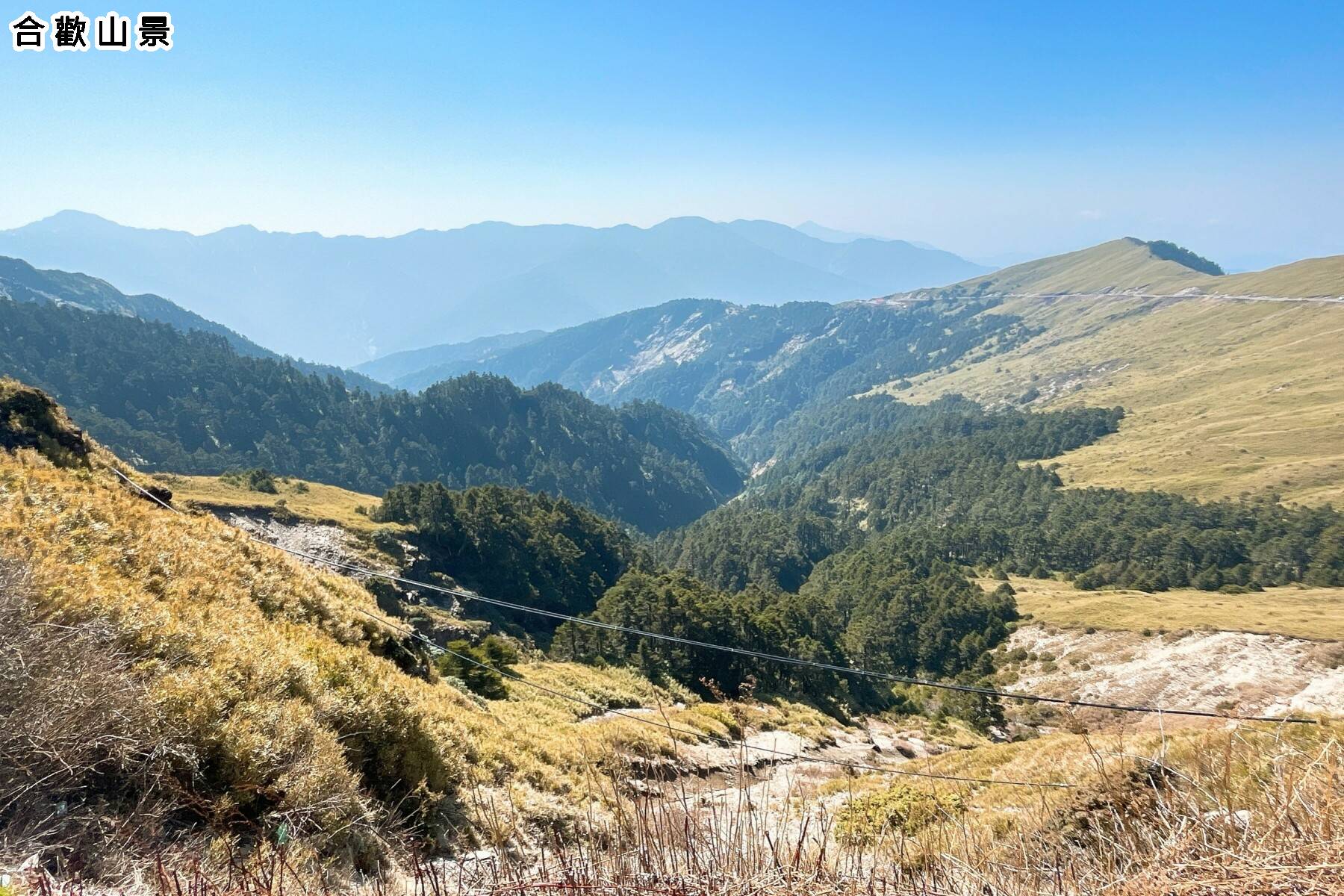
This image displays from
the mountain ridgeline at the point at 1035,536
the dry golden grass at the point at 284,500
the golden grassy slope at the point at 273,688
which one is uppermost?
the golden grassy slope at the point at 273,688

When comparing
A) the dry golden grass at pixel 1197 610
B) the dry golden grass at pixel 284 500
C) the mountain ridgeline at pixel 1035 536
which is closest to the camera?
the dry golden grass at pixel 284 500

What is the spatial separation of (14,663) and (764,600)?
77203mm

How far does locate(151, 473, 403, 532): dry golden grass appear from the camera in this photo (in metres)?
64.4

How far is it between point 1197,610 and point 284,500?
121430 millimetres

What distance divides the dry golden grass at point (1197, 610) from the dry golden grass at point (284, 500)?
9884 cm

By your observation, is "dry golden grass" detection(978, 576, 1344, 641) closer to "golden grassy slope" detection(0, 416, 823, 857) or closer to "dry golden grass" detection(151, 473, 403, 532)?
"golden grassy slope" detection(0, 416, 823, 857)

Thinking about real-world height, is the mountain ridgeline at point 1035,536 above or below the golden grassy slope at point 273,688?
below

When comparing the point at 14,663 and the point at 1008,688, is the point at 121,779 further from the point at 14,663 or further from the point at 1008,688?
the point at 1008,688

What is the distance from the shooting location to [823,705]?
50.5m

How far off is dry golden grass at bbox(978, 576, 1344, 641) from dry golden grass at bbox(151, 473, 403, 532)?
98.8m

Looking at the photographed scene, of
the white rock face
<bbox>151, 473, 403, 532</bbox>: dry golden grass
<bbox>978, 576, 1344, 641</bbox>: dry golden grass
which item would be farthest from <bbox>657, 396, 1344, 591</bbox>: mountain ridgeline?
<bbox>151, 473, 403, 532</bbox>: dry golden grass

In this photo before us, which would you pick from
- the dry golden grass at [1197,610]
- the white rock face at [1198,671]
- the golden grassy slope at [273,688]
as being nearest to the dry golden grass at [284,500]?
the golden grassy slope at [273,688]

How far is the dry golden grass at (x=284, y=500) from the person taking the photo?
64438 mm

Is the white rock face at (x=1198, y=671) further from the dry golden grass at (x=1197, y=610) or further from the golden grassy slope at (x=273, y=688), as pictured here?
the golden grassy slope at (x=273, y=688)
